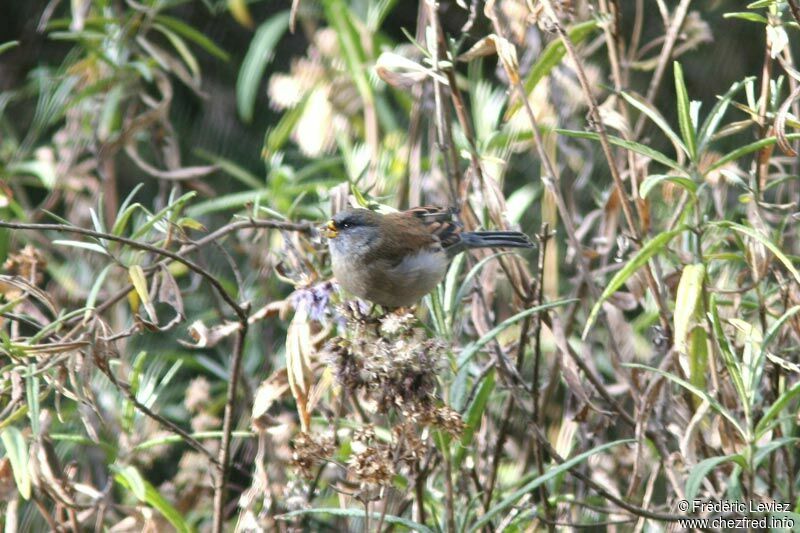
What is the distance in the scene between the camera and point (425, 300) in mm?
2943

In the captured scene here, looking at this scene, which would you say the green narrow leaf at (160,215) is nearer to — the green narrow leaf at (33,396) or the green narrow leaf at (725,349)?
the green narrow leaf at (33,396)

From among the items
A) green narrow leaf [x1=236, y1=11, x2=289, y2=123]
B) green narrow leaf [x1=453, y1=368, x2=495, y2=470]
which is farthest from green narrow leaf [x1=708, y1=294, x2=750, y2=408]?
green narrow leaf [x1=236, y1=11, x2=289, y2=123]

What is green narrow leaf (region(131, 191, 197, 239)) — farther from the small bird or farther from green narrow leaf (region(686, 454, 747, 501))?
green narrow leaf (region(686, 454, 747, 501))

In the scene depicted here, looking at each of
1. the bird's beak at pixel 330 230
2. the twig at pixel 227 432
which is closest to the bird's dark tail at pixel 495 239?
the bird's beak at pixel 330 230

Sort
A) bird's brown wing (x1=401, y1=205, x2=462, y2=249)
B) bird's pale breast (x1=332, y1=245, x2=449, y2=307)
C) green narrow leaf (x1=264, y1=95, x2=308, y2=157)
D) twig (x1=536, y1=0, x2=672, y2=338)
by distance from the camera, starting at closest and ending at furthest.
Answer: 1. twig (x1=536, y1=0, x2=672, y2=338)
2. bird's pale breast (x1=332, y1=245, x2=449, y2=307)
3. bird's brown wing (x1=401, y1=205, x2=462, y2=249)
4. green narrow leaf (x1=264, y1=95, x2=308, y2=157)

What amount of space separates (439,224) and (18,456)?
146cm

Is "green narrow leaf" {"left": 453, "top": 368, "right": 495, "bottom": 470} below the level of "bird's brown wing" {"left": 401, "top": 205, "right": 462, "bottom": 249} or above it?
below

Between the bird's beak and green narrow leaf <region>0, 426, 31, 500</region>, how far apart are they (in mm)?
1023

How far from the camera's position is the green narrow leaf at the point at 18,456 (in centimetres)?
232

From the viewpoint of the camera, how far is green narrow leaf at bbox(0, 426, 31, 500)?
7.61 feet

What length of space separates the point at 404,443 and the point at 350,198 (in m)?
1.07

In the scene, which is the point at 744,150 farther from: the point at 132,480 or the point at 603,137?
the point at 132,480

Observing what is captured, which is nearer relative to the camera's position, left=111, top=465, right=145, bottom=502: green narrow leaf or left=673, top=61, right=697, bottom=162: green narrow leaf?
left=673, top=61, right=697, bottom=162: green narrow leaf

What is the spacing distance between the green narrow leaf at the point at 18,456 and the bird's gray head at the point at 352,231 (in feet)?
3.31
